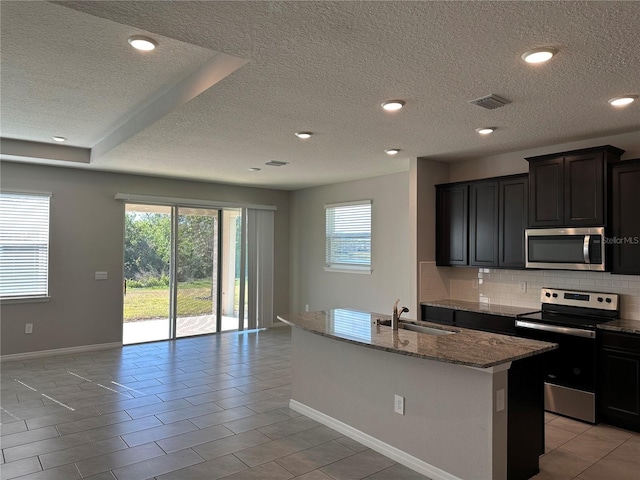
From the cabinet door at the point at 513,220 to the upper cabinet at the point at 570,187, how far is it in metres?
0.16

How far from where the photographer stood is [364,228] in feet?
22.7

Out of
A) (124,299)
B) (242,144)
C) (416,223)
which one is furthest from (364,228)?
(124,299)

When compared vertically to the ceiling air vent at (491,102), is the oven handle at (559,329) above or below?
below

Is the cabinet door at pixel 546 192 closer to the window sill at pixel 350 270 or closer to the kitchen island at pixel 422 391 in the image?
the kitchen island at pixel 422 391

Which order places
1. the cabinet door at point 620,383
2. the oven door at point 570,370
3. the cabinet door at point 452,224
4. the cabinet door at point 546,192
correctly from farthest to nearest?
the cabinet door at point 452,224 → the cabinet door at point 546,192 → the oven door at point 570,370 → the cabinet door at point 620,383

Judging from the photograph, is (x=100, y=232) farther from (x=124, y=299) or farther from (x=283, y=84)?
(x=283, y=84)

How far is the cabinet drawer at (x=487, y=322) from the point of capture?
434 cm

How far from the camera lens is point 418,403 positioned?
2941 mm

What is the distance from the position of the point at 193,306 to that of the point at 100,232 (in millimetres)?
1876

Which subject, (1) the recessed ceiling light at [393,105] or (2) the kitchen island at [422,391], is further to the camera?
(1) the recessed ceiling light at [393,105]

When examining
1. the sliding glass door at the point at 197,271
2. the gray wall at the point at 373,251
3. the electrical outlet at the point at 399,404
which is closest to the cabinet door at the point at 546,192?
the gray wall at the point at 373,251

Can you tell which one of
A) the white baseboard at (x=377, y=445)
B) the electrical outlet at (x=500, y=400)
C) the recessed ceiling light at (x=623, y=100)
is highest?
the recessed ceiling light at (x=623, y=100)

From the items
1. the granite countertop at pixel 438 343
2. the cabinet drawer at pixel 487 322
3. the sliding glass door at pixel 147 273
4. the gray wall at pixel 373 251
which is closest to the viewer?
the granite countertop at pixel 438 343

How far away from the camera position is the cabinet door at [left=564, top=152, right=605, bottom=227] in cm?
396
